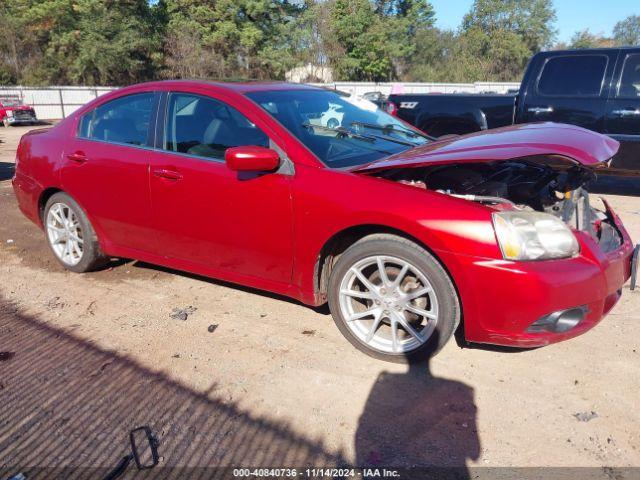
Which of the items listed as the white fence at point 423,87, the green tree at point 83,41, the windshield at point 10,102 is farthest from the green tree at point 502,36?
the windshield at point 10,102

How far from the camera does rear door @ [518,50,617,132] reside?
7.04m

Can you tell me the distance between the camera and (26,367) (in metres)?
3.33

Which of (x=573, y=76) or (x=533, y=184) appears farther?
(x=573, y=76)

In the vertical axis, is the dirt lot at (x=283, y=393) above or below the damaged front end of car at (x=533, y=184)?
below

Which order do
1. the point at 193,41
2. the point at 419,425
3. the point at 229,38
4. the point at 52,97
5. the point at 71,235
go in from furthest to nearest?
the point at 229,38 → the point at 193,41 → the point at 52,97 → the point at 71,235 → the point at 419,425

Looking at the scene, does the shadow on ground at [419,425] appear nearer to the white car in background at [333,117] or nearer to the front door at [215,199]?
the front door at [215,199]

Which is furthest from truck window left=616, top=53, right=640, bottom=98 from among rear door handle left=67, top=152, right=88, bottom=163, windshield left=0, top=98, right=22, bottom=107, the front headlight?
windshield left=0, top=98, right=22, bottom=107

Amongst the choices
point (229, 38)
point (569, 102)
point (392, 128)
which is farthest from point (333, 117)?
point (229, 38)

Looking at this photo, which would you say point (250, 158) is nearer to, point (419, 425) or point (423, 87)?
point (419, 425)

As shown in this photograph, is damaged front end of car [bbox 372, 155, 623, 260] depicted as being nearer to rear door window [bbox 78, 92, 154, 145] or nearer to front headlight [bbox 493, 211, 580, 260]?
front headlight [bbox 493, 211, 580, 260]

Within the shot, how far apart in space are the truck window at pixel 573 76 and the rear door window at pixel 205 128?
516cm

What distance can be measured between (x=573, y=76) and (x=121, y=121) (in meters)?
5.73

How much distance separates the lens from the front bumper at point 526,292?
9.23 feet

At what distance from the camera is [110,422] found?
2.79m
